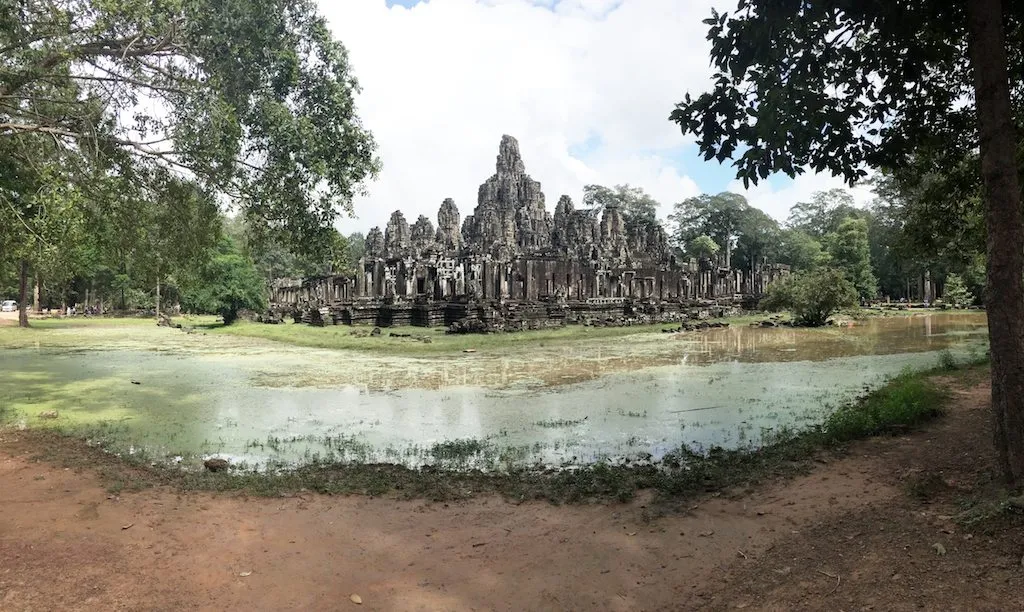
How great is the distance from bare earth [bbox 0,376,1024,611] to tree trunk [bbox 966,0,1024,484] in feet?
2.41

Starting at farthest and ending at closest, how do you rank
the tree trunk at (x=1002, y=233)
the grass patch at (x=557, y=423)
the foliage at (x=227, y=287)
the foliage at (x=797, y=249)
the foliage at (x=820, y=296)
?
the foliage at (x=797, y=249) < the foliage at (x=227, y=287) < the foliage at (x=820, y=296) < the grass patch at (x=557, y=423) < the tree trunk at (x=1002, y=233)

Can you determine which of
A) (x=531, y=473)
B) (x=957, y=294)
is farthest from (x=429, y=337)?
(x=957, y=294)

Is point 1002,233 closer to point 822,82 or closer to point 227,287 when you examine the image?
point 822,82

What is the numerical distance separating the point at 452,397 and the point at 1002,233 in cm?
867

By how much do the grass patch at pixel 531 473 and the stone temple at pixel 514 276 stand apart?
1864cm

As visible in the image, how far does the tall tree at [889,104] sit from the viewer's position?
428cm

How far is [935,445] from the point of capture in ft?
20.7

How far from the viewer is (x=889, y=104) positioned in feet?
21.3

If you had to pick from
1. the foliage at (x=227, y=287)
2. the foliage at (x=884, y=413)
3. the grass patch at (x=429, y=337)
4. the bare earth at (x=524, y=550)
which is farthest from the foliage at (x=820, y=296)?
the foliage at (x=227, y=287)

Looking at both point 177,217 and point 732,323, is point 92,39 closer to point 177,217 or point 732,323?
point 177,217

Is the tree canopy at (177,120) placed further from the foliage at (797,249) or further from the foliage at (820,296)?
the foliage at (797,249)

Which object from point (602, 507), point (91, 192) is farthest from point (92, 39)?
point (602, 507)

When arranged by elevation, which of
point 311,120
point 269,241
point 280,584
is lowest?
point 280,584

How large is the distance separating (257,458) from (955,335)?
24.6m
